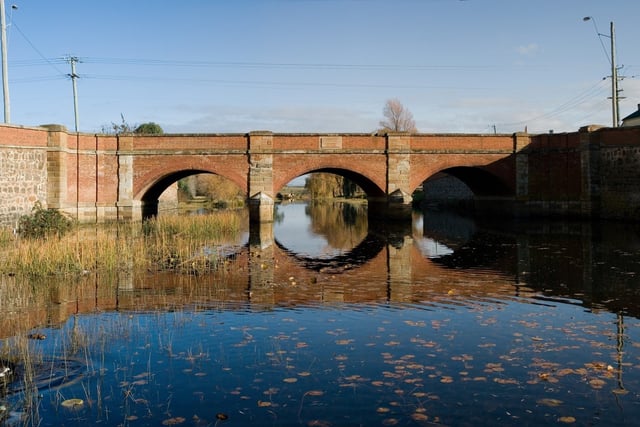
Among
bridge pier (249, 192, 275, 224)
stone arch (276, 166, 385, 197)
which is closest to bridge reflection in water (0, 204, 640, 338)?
bridge pier (249, 192, 275, 224)

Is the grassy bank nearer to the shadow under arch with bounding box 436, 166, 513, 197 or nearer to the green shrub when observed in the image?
the green shrub

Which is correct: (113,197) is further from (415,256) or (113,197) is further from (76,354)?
(76,354)

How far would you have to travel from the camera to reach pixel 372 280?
1350cm

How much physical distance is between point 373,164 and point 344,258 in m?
15.6

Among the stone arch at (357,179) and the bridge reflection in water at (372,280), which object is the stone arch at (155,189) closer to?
the stone arch at (357,179)

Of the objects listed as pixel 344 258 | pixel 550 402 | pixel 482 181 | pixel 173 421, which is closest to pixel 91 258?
pixel 344 258

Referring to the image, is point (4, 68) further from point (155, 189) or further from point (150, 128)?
point (150, 128)

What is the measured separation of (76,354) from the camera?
287 inches

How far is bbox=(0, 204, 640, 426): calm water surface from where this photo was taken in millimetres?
5520

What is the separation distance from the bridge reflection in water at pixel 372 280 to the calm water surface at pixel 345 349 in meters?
0.09

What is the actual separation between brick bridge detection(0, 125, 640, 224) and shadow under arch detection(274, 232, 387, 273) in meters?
10.1

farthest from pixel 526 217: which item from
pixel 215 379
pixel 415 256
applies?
pixel 215 379

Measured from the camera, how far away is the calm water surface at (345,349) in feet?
18.1

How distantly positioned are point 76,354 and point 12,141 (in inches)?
847
